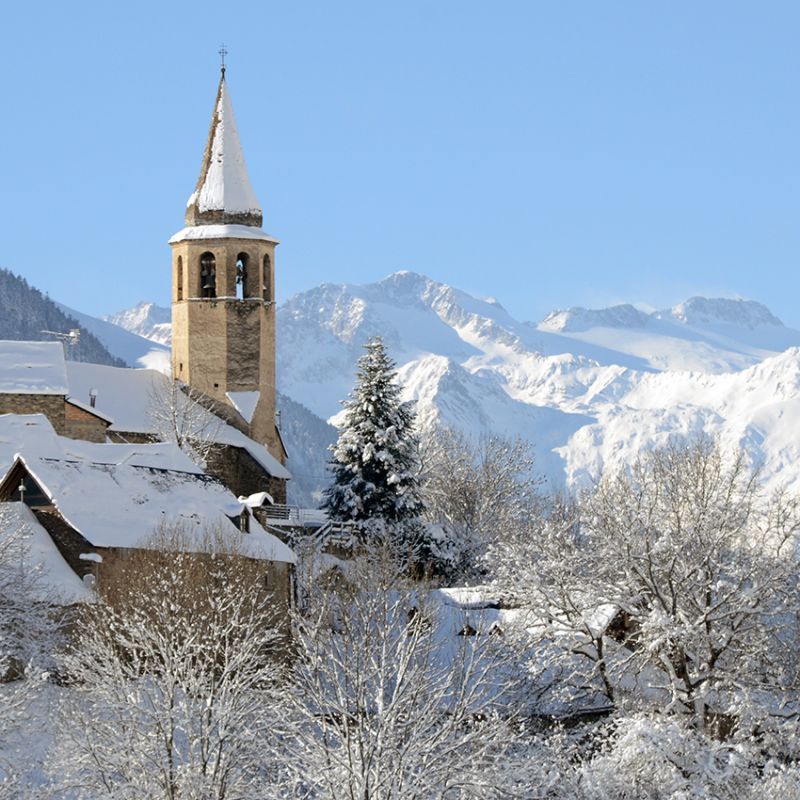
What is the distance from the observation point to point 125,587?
50.0 meters

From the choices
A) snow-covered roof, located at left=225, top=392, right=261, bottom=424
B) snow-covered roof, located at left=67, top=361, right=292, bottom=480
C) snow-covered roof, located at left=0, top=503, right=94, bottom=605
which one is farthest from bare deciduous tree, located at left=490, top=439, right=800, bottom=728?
snow-covered roof, located at left=225, top=392, right=261, bottom=424

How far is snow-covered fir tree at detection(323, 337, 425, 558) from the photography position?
68.5m

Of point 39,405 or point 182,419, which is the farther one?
point 182,419

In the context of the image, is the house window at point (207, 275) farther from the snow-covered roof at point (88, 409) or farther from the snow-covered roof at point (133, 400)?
the snow-covered roof at point (88, 409)

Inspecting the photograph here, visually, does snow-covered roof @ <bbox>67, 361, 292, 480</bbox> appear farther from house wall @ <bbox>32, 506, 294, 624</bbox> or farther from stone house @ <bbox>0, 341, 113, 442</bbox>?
house wall @ <bbox>32, 506, 294, 624</bbox>

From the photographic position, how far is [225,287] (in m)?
82.0

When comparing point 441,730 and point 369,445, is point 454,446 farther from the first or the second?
point 441,730

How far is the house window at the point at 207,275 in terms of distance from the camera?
270 feet

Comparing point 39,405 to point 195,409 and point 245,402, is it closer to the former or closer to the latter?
point 195,409

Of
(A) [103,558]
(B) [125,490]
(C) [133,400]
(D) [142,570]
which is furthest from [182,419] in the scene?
(D) [142,570]

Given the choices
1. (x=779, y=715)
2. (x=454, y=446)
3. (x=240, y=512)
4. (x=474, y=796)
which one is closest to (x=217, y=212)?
(x=454, y=446)

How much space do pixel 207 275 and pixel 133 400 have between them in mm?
7110

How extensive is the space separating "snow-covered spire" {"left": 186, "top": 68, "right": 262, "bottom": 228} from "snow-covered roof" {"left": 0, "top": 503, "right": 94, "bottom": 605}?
31.8 m

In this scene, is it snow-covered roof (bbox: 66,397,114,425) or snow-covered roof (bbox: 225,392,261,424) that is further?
snow-covered roof (bbox: 225,392,261,424)
